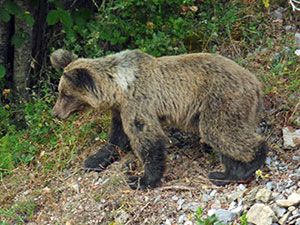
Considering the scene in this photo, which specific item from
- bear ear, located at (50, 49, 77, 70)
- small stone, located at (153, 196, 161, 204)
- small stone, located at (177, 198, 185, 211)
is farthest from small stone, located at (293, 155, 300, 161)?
bear ear, located at (50, 49, 77, 70)

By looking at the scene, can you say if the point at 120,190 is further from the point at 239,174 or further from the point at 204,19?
the point at 204,19

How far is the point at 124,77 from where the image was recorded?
5.21 metres

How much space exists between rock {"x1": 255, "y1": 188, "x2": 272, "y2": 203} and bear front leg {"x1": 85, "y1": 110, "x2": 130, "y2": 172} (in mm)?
1863

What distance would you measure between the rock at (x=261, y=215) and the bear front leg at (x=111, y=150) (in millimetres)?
1973

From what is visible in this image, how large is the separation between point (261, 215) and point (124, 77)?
2009mm

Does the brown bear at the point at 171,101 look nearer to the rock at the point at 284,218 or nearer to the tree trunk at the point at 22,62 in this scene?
the rock at the point at 284,218

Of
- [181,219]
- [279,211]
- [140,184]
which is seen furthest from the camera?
[140,184]

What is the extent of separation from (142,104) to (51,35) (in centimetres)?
276

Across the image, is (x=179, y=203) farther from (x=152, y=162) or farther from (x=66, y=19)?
(x=66, y=19)

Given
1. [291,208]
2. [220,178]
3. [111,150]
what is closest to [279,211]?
[291,208]

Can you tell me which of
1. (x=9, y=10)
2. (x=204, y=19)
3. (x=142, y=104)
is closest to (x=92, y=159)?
(x=142, y=104)

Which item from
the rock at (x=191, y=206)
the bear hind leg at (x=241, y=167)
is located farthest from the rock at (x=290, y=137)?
the rock at (x=191, y=206)

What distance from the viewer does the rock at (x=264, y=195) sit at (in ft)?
14.5

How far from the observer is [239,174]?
16.1 feet
